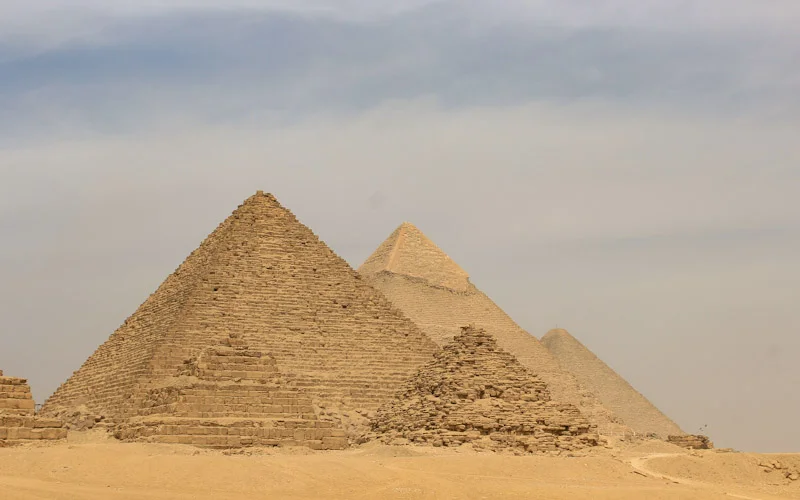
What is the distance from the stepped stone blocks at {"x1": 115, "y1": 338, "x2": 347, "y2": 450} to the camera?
30.5 meters

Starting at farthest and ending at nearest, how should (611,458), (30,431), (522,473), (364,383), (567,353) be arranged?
(567,353) < (364,383) < (611,458) < (522,473) < (30,431)

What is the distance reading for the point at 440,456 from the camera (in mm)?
32750

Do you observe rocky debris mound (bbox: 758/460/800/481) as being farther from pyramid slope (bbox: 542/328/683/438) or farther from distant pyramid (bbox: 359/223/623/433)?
pyramid slope (bbox: 542/328/683/438)

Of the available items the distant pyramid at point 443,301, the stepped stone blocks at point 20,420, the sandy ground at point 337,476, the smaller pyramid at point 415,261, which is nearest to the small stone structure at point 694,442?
the distant pyramid at point 443,301

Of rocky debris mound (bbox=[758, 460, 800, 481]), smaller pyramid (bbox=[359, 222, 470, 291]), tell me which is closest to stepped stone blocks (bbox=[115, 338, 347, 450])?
rocky debris mound (bbox=[758, 460, 800, 481])

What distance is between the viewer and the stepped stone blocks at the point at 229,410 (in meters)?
30.5

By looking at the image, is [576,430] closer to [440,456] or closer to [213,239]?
[440,456]

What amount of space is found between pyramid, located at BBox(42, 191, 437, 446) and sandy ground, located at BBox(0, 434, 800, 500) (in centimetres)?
1262

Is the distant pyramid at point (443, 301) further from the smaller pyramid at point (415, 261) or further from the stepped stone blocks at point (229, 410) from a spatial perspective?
the stepped stone blocks at point (229, 410)

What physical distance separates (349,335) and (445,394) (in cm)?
1302

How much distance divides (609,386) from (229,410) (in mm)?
51242

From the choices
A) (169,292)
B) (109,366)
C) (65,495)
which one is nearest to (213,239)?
(169,292)

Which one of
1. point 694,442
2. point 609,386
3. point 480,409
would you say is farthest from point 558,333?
point 480,409

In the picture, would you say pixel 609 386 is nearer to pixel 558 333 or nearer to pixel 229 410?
pixel 558 333
